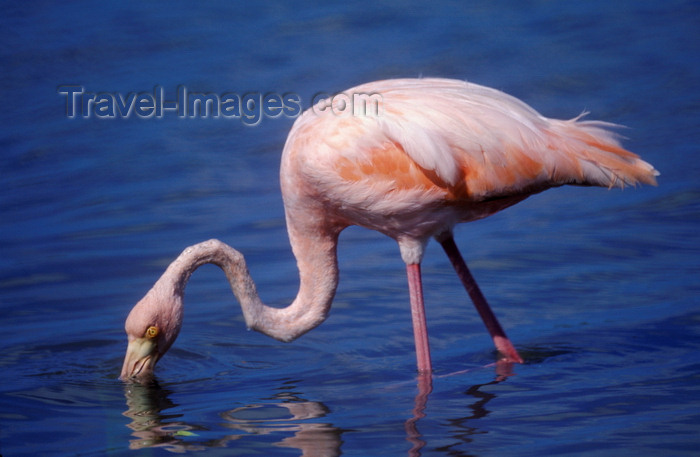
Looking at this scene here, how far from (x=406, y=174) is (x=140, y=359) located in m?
1.89

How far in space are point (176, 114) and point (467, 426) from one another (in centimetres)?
944

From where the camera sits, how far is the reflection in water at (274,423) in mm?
5316

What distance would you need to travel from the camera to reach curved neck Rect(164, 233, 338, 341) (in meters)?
6.61

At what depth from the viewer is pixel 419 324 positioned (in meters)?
6.52

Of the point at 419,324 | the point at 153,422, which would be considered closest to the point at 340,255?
the point at 419,324

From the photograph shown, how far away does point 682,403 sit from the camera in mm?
5609

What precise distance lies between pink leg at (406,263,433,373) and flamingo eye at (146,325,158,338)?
1.52 m

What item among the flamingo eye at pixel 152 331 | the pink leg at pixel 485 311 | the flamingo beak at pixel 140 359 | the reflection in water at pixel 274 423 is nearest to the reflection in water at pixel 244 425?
the reflection in water at pixel 274 423

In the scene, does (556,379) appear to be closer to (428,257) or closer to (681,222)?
(428,257)

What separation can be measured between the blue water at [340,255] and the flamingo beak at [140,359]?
118 millimetres

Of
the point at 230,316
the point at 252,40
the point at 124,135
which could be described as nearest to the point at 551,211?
the point at 230,316

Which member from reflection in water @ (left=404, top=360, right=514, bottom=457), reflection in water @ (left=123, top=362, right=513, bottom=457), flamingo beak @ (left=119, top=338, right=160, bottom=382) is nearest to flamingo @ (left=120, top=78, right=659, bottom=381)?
flamingo beak @ (left=119, top=338, right=160, bottom=382)

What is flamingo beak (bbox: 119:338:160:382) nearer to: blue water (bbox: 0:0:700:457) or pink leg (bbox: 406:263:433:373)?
blue water (bbox: 0:0:700:457)

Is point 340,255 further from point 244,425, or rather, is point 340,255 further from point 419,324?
point 244,425
